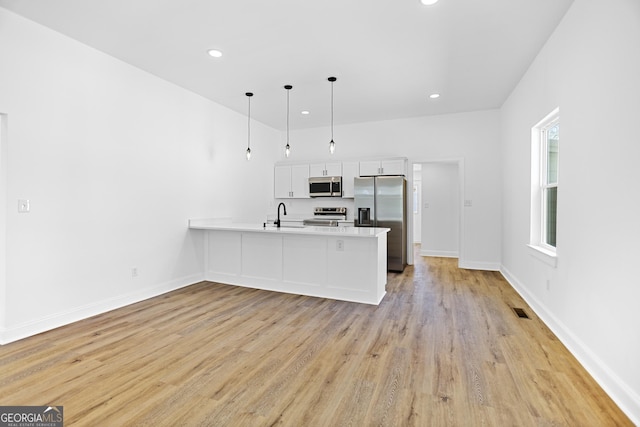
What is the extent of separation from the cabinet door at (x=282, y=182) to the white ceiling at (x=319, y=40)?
2212 millimetres

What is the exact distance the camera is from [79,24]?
296 cm

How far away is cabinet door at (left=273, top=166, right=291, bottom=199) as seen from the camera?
6910 mm

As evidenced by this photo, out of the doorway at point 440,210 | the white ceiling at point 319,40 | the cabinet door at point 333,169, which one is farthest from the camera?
the doorway at point 440,210

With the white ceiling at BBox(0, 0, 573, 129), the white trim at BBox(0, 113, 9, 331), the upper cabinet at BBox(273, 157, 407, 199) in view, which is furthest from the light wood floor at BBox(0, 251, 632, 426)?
the upper cabinet at BBox(273, 157, 407, 199)

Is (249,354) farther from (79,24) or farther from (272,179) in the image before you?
(272,179)

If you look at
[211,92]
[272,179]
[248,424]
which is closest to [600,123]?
[248,424]

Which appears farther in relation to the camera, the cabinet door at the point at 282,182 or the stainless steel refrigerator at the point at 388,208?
the cabinet door at the point at 282,182

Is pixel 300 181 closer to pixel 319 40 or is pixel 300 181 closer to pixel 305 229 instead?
pixel 305 229

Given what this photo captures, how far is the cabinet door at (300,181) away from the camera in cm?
678

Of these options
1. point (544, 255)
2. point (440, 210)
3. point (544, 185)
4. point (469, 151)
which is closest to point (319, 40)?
point (544, 185)

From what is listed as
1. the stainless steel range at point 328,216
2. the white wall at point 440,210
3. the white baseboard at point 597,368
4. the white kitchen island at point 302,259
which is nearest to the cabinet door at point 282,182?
the stainless steel range at point 328,216

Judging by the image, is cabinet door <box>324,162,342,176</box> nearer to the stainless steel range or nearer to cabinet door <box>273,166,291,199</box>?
the stainless steel range

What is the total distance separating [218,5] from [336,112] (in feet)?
10.9

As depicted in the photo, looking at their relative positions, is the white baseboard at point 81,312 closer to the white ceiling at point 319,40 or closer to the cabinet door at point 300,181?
the white ceiling at point 319,40
